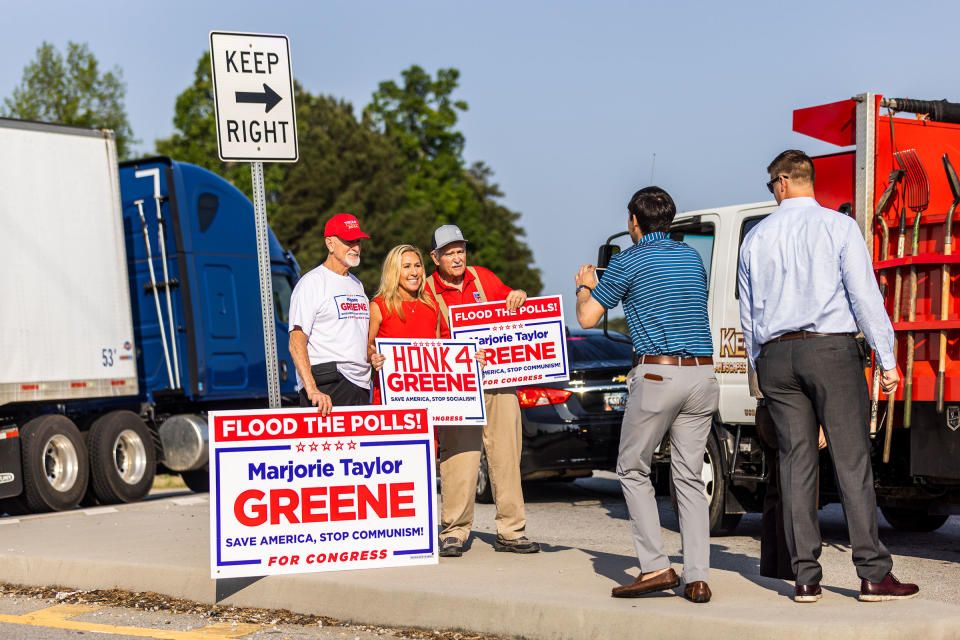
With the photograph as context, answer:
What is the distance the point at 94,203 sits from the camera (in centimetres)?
1334

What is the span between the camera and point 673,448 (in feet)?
19.5

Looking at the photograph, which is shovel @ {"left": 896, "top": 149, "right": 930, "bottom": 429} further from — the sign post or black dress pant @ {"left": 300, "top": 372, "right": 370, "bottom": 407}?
the sign post

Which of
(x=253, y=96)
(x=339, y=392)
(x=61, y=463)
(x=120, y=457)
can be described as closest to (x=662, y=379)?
(x=339, y=392)

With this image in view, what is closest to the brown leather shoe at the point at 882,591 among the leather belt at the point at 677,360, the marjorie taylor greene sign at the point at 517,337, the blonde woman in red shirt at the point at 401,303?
the leather belt at the point at 677,360

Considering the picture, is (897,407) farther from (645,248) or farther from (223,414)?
(223,414)

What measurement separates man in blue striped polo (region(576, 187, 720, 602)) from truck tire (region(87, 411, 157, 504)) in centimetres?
881

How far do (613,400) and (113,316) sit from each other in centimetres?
553

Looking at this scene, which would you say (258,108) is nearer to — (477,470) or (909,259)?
(477,470)

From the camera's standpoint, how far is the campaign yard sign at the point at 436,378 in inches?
290

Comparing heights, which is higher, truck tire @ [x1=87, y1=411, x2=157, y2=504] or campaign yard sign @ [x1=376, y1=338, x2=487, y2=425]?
campaign yard sign @ [x1=376, y1=338, x2=487, y2=425]

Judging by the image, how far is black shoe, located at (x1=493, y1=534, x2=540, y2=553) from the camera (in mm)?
7551

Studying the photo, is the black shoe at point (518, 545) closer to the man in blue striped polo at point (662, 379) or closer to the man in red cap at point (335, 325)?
the man in red cap at point (335, 325)

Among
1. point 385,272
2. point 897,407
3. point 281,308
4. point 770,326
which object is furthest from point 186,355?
point 770,326

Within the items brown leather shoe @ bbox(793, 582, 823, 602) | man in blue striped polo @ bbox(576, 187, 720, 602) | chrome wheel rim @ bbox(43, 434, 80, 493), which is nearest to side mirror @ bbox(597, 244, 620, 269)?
man in blue striped polo @ bbox(576, 187, 720, 602)
